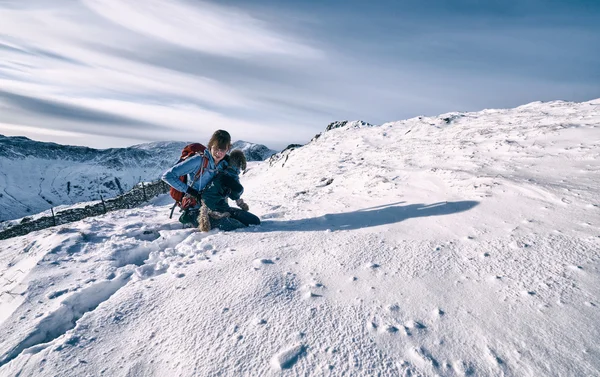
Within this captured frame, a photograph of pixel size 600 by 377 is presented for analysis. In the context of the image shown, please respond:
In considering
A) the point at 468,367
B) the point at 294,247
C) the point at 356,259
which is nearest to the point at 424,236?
the point at 356,259

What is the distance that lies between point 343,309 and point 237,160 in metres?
3.97

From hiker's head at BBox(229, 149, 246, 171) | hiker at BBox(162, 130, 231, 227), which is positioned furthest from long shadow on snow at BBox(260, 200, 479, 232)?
hiker at BBox(162, 130, 231, 227)

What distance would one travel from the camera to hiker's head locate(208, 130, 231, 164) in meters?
5.36

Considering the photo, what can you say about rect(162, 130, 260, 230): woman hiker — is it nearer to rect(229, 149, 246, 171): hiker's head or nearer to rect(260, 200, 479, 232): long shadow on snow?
rect(229, 149, 246, 171): hiker's head

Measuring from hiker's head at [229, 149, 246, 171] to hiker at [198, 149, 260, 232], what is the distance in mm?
109

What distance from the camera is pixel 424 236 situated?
4.27m

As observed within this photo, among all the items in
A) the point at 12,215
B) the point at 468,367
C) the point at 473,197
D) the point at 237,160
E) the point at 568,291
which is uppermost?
the point at 237,160

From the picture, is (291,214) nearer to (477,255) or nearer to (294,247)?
(294,247)

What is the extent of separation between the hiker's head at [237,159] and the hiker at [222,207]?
0.36 ft

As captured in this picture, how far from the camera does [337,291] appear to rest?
313 centimetres

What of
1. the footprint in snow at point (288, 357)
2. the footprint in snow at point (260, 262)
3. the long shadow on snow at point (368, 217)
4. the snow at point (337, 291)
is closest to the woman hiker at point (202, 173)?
the snow at point (337, 291)

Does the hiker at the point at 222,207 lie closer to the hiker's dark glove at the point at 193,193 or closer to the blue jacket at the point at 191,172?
the blue jacket at the point at 191,172

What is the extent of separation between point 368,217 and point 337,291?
2.62 meters

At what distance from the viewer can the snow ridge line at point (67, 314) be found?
2616 mm
